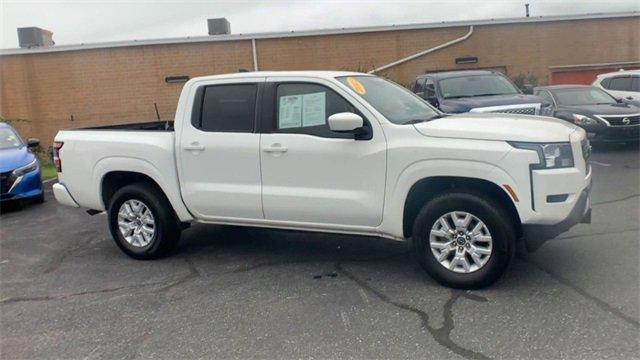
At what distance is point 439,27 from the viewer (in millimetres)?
17938

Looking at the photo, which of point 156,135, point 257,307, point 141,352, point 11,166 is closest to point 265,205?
point 257,307

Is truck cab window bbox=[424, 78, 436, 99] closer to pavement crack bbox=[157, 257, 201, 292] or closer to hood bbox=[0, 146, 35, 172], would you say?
pavement crack bbox=[157, 257, 201, 292]

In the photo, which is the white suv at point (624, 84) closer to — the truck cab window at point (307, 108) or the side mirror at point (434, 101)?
the side mirror at point (434, 101)

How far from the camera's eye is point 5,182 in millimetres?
8805

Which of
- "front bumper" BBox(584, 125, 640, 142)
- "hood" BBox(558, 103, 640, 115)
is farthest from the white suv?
"front bumper" BBox(584, 125, 640, 142)

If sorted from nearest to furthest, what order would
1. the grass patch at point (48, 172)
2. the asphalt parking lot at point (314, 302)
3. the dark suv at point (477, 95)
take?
the asphalt parking lot at point (314, 302) < the dark suv at point (477, 95) < the grass patch at point (48, 172)

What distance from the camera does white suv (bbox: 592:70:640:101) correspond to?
1377 centimetres

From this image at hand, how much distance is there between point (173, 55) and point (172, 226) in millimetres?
13208

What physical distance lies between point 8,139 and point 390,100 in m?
7.82

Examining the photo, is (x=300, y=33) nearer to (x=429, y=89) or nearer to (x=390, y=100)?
(x=429, y=89)

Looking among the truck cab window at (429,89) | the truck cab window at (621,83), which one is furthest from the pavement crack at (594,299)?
the truck cab window at (621,83)

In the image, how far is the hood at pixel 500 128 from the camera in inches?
165

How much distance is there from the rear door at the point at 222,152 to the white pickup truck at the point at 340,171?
11 millimetres

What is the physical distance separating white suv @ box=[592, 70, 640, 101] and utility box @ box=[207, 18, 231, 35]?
1149 cm
